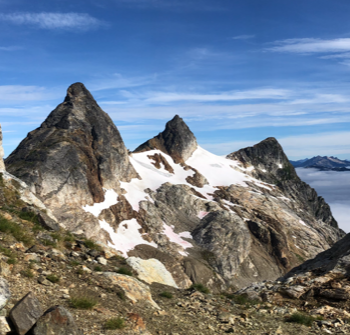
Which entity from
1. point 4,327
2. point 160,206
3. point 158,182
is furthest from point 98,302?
point 158,182

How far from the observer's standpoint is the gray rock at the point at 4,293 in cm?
828

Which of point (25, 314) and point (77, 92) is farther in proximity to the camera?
point (77, 92)

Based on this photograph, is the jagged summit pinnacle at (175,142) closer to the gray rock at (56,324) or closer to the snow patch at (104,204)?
the snow patch at (104,204)

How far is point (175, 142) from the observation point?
14875cm

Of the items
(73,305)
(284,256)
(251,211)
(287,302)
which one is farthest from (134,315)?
(251,211)

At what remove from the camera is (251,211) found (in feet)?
376

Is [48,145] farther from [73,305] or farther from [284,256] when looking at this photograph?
[73,305]

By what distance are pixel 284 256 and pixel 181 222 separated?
114ft

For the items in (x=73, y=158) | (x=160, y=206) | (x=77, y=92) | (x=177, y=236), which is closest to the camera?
(x=73, y=158)

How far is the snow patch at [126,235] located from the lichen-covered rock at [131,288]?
68.2 m

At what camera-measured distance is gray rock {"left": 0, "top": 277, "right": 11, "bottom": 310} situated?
8.28 metres

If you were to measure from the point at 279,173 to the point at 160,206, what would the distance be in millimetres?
94241

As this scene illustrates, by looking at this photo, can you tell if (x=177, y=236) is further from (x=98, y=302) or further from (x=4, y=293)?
(x=4, y=293)

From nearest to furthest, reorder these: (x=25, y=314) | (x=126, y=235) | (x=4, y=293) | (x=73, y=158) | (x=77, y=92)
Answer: (x=25, y=314) < (x=4, y=293) < (x=126, y=235) < (x=73, y=158) < (x=77, y=92)
